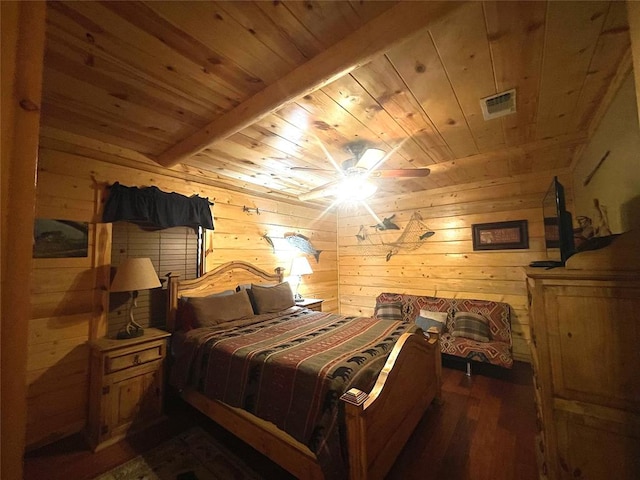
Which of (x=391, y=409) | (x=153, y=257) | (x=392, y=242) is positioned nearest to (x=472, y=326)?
(x=392, y=242)

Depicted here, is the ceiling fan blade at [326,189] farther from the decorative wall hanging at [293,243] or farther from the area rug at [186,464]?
the area rug at [186,464]

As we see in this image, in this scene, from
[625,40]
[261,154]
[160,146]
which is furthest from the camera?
[261,154]

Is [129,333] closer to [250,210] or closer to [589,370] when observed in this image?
[250,210]

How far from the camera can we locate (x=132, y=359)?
2049mm

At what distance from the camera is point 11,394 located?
0.43m

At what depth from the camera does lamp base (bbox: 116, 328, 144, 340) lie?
2123 mm

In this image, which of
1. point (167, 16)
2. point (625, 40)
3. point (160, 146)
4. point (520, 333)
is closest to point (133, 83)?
point (167, 16)

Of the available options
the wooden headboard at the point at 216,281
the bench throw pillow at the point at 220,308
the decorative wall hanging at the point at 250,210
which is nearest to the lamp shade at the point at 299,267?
the wooden headboard at the point at 216,281

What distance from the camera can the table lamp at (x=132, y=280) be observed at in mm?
2082

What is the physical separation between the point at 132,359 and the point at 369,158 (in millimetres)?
2420

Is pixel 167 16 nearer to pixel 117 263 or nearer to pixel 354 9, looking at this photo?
pixel 354 9

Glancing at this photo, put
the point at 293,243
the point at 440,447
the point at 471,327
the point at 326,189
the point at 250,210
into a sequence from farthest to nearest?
1. the point at 293,243
2. the point at 250,210
3. the point at 471,327
4. the point at 326,189
5. the point at 440,447

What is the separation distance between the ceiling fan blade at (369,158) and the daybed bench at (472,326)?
2209 millimetres

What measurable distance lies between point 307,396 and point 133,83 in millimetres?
2014
